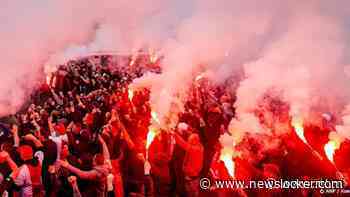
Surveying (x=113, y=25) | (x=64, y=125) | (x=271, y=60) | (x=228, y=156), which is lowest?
(x=228, y=156)

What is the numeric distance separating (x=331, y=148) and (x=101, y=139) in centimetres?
182

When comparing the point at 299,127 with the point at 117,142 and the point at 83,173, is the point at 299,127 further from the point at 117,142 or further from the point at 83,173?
the point at 83,173

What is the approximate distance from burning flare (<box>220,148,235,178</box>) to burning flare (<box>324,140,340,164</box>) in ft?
2.41

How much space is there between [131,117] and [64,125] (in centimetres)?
55

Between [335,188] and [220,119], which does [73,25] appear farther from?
[335,188]

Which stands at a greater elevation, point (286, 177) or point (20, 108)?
point (20, 108)

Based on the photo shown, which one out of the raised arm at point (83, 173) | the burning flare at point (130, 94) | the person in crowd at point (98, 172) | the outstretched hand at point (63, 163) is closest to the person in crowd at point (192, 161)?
the burning flare at point (130, 94)

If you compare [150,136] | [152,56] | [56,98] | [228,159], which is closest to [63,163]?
[56,98]

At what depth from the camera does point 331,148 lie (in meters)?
4.24

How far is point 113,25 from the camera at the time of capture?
180 inches

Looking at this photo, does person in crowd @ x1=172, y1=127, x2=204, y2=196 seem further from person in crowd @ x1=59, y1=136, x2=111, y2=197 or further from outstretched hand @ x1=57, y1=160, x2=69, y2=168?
outstretched hand @ x1=57, y1=160, x2=69, y2=168

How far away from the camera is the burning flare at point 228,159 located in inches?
168

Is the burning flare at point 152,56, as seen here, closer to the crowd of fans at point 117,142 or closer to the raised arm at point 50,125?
the crowd of fans at point 117,142

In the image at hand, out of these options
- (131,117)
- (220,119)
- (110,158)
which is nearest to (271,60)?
(220,119)
